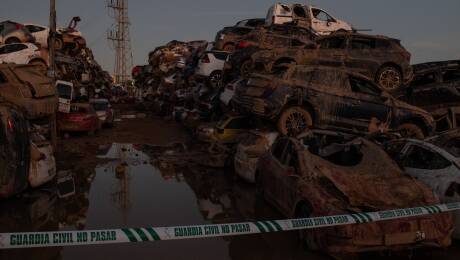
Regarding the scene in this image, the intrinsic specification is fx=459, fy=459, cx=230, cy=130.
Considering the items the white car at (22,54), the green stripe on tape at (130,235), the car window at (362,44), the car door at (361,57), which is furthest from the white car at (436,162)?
the white car at (22,54)

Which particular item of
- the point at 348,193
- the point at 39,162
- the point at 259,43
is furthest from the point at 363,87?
the point at 39,162

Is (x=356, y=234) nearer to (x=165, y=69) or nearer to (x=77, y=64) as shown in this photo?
(x=77, y=64)

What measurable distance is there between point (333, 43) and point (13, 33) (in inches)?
706

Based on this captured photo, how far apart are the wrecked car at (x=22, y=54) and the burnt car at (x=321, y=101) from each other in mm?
13159

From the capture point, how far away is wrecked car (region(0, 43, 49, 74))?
814 inches

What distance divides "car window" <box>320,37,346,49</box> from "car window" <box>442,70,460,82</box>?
3.70 meters

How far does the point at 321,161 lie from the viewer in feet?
22.7

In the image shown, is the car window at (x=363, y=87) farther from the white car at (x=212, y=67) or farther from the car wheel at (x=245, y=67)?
the white car at (x=212, y=67)

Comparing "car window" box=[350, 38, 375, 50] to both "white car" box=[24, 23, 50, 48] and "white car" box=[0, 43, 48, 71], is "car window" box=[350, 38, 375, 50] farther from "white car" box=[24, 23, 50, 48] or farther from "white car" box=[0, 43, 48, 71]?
"white car" box=[24, 23, 50, 48]

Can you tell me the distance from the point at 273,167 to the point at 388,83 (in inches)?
380

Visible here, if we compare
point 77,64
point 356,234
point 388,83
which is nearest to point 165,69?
point 77,64

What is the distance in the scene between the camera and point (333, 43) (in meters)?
15.9

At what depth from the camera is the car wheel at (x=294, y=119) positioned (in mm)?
11414

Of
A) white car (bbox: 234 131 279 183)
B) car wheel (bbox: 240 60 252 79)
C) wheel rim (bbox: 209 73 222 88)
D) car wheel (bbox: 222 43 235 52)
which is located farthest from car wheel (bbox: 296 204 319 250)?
car wheel (bbox: 222 43 235 52)
